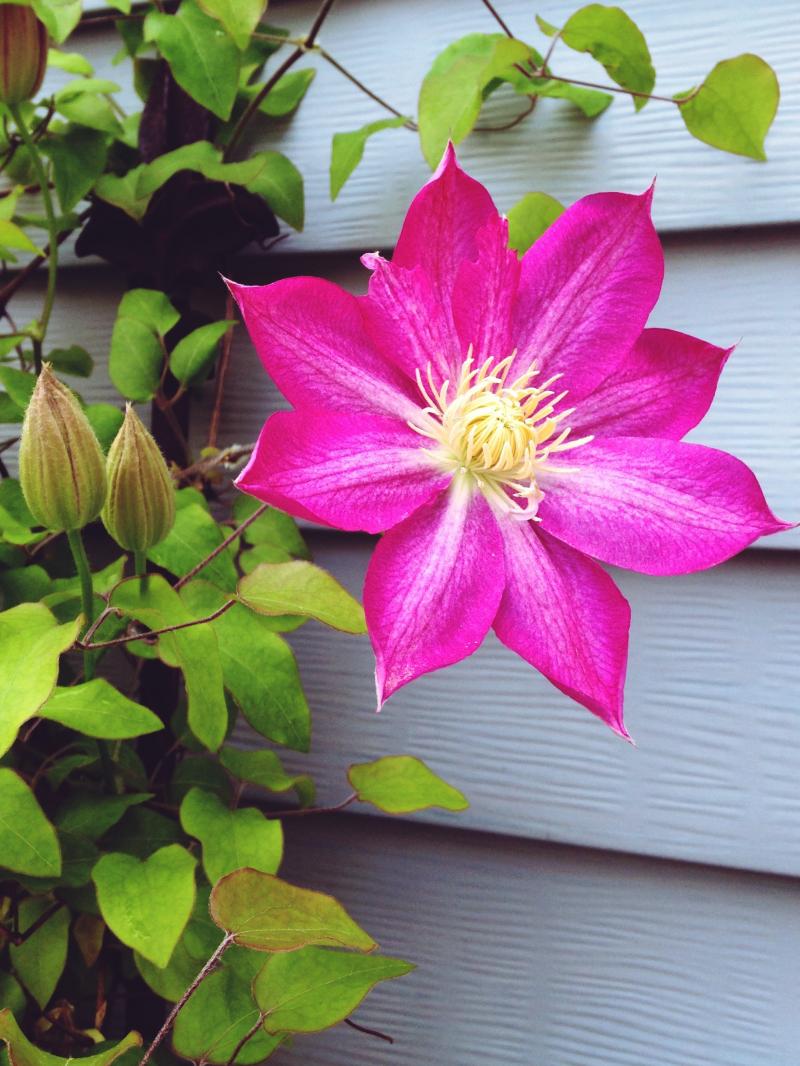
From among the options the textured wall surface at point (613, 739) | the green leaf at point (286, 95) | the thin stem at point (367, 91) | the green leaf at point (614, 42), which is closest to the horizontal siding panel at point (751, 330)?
the textured wall surface at point (613, 739)

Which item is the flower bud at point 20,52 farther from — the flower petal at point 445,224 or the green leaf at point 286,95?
the flower petal at point 445,224

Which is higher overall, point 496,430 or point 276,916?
point 496,430

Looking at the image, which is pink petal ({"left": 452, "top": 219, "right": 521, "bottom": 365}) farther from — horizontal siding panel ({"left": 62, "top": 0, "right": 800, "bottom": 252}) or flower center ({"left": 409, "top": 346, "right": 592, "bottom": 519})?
horizontal siding panel ({"left": 62, "top": 0, "right": 800, "bottom": 252})

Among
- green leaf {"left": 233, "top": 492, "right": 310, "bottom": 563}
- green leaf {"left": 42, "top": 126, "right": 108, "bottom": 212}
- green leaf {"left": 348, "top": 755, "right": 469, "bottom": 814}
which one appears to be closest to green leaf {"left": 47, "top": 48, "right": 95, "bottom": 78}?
A: green leaf {"left": 42, "top": 126, "right": 108, "bottom": 212}

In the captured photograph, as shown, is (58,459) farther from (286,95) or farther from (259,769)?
(286,95)

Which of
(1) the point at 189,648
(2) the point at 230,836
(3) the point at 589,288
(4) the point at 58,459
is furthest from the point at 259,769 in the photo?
(3) the point at 589,288

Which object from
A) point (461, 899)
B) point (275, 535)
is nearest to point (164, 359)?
point (275, 535)
